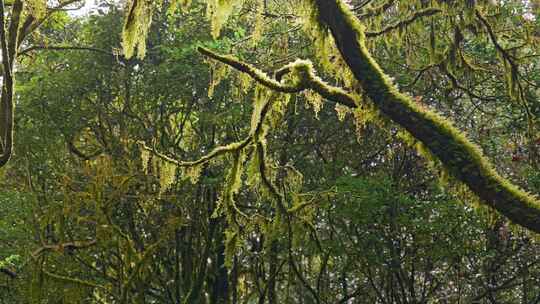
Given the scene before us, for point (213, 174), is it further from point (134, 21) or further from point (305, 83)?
point (305, 83)

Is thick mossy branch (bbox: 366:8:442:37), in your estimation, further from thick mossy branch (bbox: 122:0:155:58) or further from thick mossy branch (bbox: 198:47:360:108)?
thick mossy branch (bbox: 198:47:360:108)

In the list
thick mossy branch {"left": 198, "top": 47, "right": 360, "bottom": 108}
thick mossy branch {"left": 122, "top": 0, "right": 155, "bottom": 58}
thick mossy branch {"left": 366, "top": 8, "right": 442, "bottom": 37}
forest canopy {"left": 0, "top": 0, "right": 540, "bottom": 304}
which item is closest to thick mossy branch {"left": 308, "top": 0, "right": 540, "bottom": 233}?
thick mossy branch {"left": 198, "top": 47, "right": 360, "bottom": 108}

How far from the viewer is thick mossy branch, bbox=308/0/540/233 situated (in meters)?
2.32

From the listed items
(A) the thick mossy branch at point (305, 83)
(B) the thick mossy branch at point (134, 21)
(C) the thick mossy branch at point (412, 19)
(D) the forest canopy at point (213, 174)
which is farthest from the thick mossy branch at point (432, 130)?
(D) the forest canopy at point (213, 174)

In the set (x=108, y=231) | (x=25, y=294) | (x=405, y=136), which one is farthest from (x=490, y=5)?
(x=25, y=294)

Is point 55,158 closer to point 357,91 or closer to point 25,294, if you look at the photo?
point 25,294

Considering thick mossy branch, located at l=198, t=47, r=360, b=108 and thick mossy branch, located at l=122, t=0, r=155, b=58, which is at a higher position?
thick mossy branch, located at l=122, t=0, r=155, b=58

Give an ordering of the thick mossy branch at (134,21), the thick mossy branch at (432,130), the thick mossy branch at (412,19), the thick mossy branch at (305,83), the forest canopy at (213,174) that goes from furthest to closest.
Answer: the forest canopy at (213,174), the thick mossy branch at (412,19), the thick mossy branch at (134,21), the thick mossy branch at (305,83), the thick mossy branch at (432,130)

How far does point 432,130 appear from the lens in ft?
7.93

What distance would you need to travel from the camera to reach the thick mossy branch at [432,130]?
2.32 meters

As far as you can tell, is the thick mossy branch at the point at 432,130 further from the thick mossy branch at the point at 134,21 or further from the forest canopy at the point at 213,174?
the forest canopy at the point at 213,174

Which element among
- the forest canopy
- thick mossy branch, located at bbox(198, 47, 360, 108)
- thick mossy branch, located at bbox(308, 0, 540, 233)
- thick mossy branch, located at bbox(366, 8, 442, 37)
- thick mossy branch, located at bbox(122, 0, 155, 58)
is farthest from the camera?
the forest canopy

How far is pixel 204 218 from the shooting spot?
1019cm

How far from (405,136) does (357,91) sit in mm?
298
